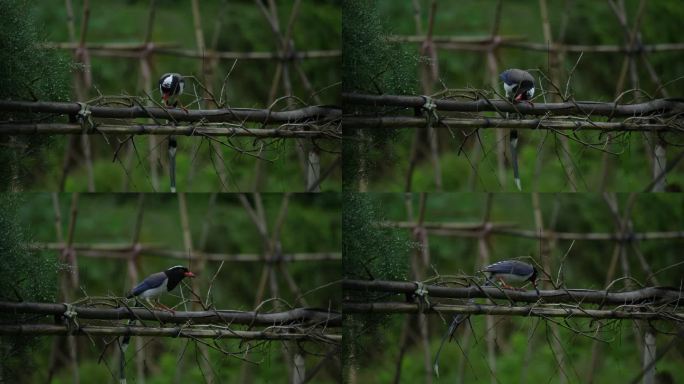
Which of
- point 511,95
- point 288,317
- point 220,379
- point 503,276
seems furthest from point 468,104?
point 220,379

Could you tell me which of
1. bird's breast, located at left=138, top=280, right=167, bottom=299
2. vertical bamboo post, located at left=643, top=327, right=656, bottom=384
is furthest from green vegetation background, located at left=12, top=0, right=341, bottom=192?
vertical bamboo post, located at left=643, top=327, right=656, bottom=384

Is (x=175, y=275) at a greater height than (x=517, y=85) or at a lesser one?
lesser

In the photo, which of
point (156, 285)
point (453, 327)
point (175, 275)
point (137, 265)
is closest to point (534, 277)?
point (453, 327)

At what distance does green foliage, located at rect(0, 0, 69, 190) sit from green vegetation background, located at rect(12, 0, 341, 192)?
5 centimetres

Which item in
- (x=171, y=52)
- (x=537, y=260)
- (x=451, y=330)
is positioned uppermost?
(x=171, y=52)

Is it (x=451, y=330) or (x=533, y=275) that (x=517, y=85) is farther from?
(x=451, y=330)

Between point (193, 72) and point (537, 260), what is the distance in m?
2.41

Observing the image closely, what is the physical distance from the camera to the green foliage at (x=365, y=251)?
7621 millimetres

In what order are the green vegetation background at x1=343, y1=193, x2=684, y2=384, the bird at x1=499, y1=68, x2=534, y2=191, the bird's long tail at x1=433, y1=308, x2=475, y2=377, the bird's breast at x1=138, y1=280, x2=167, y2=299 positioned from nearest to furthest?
the bird at x1=499, y1=68, x2=534, y2=191
the bird's breast at x1=138, y1=280, x2=167, y2=299
the bird's long tail at x1=433, y1=308, x2=475, y2=377
the green vegetation background at x1=343, y1=193, x2=684, y2=384

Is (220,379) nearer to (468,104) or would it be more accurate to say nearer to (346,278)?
(346,278)

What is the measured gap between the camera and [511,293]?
7.57 m

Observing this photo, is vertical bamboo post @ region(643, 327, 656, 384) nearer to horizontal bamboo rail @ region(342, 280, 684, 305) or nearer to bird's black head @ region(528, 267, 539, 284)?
horizontal bamboo rail @ region(342, 280, 684, 305)

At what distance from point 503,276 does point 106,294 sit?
239 cm

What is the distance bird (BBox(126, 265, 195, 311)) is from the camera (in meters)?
7.59
